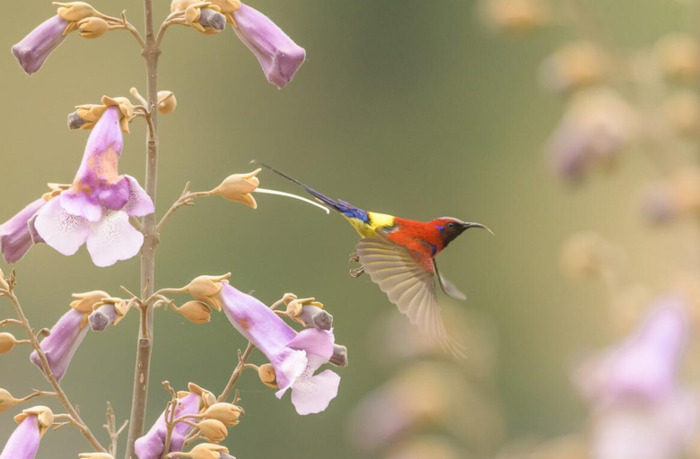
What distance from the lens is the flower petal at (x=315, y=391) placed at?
1.99m

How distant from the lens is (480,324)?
4.12 metres

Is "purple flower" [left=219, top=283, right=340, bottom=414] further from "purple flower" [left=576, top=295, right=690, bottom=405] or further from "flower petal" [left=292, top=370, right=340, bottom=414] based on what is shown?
"purple flower" [left=576, top=295, right=690, bottom=405]

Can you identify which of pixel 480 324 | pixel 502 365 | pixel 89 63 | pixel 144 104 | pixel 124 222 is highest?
pixel 144 104

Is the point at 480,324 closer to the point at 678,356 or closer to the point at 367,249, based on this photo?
the point at 678,356

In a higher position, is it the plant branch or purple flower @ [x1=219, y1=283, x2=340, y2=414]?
purple flower @ [x1=219, y1=283, x2=340, y2=414]

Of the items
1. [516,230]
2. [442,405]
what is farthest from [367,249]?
[516,230]

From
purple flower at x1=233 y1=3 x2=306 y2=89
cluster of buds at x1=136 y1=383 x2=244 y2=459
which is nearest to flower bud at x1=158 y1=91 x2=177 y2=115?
purple flower at x1=233 y1=3 x2=306 y2=89

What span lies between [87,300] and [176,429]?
0.84 ft

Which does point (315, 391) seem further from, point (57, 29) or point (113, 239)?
point (57, 29)

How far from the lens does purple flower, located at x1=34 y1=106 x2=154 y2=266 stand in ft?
6.21

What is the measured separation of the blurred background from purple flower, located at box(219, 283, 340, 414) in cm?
A: 242

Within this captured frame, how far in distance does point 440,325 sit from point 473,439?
4.07ft

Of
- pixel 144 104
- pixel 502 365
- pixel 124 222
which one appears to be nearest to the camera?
pixel 124 222

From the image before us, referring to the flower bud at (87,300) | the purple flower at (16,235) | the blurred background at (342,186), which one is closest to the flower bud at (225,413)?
the flower bud at (87,300)
